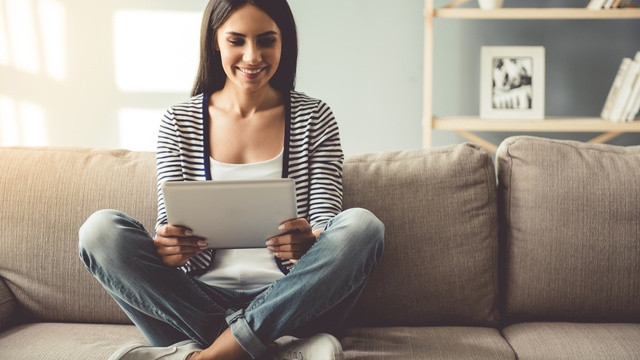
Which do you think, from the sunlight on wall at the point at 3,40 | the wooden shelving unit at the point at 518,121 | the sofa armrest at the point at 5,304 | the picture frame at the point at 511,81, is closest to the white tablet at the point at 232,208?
the sofa armrest at the point at 5,304

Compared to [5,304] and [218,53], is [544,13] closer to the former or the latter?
[218,53]

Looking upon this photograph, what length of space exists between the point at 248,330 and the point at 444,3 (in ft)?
6.45

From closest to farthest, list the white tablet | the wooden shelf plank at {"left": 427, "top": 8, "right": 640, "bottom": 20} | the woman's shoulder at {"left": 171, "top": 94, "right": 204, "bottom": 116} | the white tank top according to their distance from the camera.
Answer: the white tablet < the white tank top < the woman's shoulder at {"left": 171, "top": 94, "right": 204, "bottom": 116} < the wooden shelf plank at {"left": 427, "top": 8, "right": 640, "bottom": 20}

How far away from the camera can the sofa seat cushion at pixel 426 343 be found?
4.22ft

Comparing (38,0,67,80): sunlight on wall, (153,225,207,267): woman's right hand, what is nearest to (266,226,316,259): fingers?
(153,225,207,267): woman's right hand

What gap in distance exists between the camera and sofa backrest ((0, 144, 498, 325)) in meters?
1.46

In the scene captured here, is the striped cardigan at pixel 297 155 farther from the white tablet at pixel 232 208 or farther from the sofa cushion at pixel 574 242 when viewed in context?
the sofa cushion at pixel 574 242

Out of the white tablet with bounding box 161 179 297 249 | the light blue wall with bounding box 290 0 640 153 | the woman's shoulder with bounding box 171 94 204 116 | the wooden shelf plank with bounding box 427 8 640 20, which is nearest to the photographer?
the white tablet with bounding box 161 179 297 249

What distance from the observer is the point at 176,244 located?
1206mm

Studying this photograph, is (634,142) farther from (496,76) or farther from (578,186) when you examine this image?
(578,186)

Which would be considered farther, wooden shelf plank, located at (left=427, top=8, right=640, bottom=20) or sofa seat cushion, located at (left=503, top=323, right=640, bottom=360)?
wooden shelf plank, located at (left=427, top=8, right=640, bottom=20)

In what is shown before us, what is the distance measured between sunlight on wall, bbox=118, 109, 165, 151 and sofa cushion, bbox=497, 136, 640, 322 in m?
1.78

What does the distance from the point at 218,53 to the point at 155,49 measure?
1.40m

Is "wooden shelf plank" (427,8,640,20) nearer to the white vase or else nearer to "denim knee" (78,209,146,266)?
the white vase
